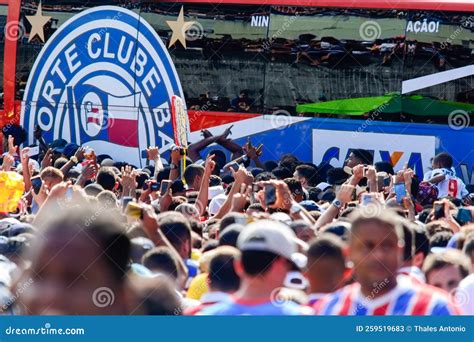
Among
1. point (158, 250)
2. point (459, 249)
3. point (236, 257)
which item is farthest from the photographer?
point (459, 249)

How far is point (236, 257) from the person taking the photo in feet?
19.0

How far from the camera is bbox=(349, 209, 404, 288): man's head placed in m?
5.61

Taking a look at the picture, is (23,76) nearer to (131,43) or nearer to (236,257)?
(131,43)

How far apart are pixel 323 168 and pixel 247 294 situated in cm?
842

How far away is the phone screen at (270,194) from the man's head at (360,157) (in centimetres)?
537

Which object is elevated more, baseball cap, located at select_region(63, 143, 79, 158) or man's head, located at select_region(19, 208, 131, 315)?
man's head, located at select_region(19, 208, 131, 315)

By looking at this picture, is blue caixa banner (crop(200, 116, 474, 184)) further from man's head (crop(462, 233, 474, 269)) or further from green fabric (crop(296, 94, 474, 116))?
man's head (crop(462, 233, 474, 269))

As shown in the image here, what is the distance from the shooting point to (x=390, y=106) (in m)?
13.8

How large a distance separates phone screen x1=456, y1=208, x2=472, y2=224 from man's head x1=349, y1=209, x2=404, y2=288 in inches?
104

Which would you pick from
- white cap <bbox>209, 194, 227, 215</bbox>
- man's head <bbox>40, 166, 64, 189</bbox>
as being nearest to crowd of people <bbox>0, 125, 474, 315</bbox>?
man's head <bbox>40, 166, 64, 189</bbox>

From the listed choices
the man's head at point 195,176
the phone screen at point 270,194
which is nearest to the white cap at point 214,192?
the man's head at point 195,176

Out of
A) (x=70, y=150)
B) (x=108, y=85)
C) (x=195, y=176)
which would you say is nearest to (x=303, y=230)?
(x=195, y=176)

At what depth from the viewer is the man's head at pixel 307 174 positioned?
40.6 feet

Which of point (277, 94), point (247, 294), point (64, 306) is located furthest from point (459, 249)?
point (277, 94)
